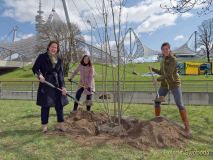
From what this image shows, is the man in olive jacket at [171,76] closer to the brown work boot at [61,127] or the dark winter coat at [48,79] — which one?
the dark winter coat at [48,79]

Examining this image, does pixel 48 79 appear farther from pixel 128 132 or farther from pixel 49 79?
pixel 128 132

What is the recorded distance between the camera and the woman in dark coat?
6.55 metres

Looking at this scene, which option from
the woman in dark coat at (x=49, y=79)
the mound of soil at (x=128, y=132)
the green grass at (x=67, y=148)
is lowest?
the green grass at (x=67, y=148)

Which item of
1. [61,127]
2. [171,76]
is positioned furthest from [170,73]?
[61,127]

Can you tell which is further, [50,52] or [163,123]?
[50,52]

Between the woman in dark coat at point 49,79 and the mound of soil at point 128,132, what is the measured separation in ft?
1.41

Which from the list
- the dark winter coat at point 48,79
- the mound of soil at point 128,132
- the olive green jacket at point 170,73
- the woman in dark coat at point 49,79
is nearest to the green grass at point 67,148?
the mound of soil at point 128,132

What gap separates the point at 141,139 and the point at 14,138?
2.33 metres

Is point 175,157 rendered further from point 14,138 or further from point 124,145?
point 14,138

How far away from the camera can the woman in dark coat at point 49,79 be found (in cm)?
655

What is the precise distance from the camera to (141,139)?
18.4 ft

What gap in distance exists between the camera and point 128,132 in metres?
6.19

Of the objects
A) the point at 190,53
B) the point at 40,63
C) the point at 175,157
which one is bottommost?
the point at 175,157

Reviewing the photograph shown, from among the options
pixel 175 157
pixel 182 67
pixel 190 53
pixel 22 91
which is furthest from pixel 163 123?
pixel 190 53
